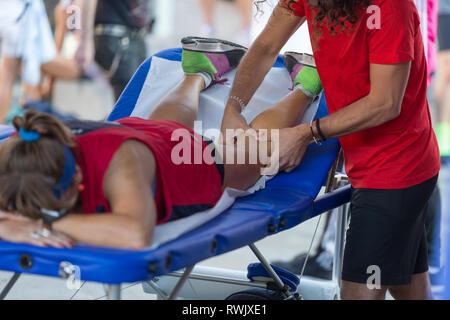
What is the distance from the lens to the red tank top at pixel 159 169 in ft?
4.69

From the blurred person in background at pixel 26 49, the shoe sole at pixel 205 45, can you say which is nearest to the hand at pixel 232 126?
the shoe sole at pixel 205 45

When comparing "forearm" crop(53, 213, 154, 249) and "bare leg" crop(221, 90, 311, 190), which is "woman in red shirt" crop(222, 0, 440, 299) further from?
"forearm" crop(53, 213, 154, 249)

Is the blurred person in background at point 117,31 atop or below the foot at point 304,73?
atop

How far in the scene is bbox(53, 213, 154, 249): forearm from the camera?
129cm

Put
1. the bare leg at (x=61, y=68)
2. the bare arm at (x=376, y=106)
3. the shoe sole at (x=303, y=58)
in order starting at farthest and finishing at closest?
the bare leg at (x=61, y=68) < the shoe sole at (x=303, y=58) < the bare arm at (x=376, y=106)

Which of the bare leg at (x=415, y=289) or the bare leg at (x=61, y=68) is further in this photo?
the bare leg at (x=61, y=68)

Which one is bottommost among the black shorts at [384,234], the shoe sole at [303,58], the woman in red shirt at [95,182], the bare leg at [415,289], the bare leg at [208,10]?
the bare leg at [415,289]

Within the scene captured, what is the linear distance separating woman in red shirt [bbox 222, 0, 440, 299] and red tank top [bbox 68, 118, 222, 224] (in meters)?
0.27

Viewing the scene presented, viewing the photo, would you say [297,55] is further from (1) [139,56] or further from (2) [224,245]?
(1) [139,56]

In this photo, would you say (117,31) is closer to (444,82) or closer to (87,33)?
(87,33)

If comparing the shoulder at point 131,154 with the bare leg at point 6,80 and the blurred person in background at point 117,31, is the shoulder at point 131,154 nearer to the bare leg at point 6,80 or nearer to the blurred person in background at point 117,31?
the blurred person in background at point 117,31

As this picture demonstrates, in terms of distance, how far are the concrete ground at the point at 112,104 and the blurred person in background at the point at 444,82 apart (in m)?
0.54

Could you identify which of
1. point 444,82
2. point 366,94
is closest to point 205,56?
point 366,94

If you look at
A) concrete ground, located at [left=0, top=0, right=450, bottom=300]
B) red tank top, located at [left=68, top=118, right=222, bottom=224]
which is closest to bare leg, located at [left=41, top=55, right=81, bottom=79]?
concrete ground, located at [left=0, top=0, right=450, bottom=300]
